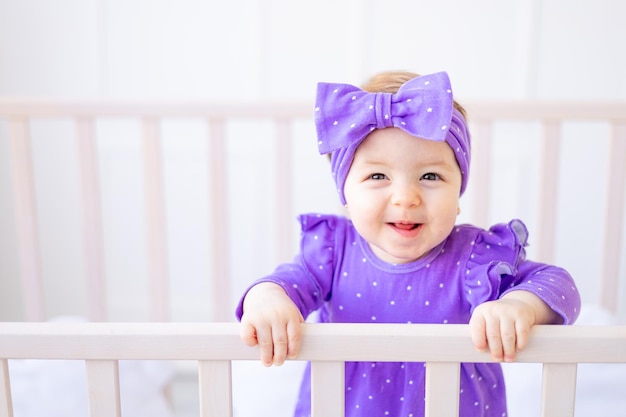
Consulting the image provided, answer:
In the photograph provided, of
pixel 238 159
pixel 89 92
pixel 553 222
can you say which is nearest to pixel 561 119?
pixel 553 222

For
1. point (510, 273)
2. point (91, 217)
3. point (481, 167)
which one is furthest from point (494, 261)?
point (91, 217)

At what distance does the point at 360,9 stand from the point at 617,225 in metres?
0.89

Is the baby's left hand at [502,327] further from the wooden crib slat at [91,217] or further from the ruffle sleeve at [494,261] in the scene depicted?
the wooden crib slat at [91,217]

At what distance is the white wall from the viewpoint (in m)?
1.95

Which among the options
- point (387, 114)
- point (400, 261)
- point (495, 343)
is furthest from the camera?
point (400, 261)

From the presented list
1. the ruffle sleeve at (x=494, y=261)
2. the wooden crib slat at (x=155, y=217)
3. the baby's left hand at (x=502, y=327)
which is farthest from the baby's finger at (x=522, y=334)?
the wooden crib slat at (x=155, y=217)

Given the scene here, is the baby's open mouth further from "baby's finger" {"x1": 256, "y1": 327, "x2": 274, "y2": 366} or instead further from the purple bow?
"baby's finger" {"x1": 256, "y1": 327, "x2": 274, "y2": 366}

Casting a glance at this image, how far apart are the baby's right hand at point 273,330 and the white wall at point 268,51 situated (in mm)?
1283

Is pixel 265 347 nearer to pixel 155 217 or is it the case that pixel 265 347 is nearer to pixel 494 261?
pixel 494 261

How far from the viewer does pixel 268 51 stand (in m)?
2.05

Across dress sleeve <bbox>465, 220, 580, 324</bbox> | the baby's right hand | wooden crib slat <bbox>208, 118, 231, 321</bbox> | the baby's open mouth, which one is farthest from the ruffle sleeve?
wooden crib slat <bbox>208, 118, 231, 321</bbox>

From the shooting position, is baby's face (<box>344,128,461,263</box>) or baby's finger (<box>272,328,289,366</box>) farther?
baby's face (<box>344,128,461,263</box>)

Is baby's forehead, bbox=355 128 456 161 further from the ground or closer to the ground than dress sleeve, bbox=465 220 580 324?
further from the ground

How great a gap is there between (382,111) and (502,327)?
25 cm
